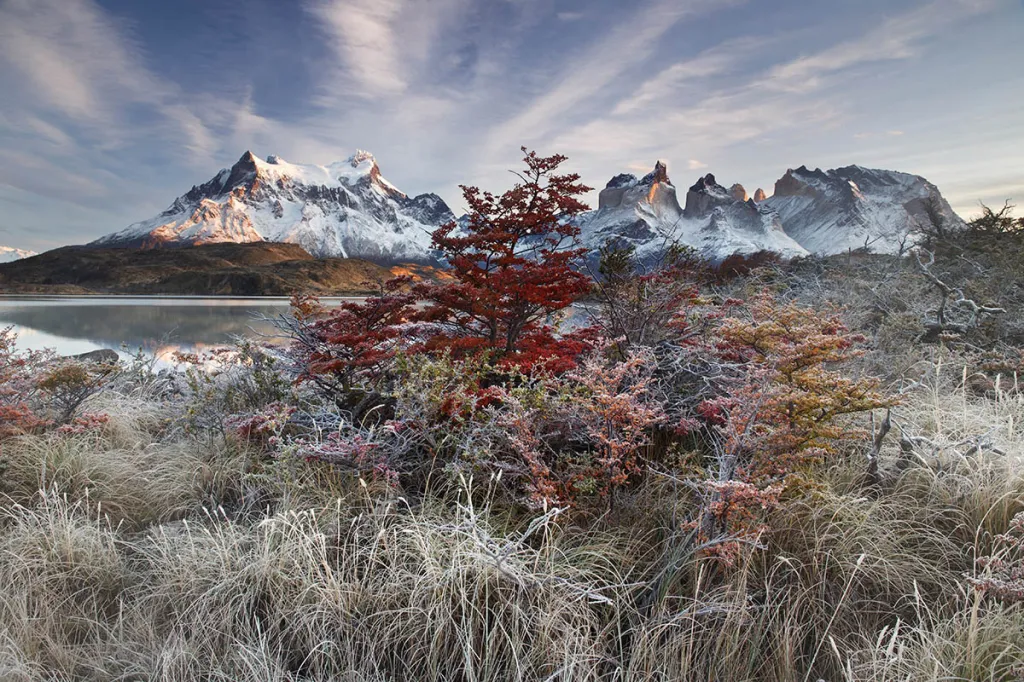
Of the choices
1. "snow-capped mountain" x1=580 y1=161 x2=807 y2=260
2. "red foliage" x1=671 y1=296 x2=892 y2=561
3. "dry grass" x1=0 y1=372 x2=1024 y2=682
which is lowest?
"dry grass" x1=0 y1=372 x2=1024 y2=682

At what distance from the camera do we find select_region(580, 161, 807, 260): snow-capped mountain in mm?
97688

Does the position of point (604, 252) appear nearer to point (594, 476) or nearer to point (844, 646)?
point (594, 476)

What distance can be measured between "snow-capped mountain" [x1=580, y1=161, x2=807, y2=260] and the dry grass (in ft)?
305

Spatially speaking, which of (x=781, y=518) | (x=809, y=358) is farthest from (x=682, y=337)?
(x=781, y=518)

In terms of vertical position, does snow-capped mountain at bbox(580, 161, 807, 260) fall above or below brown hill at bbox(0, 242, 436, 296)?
above

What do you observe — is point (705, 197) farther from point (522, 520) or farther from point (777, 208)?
point (522, 520)

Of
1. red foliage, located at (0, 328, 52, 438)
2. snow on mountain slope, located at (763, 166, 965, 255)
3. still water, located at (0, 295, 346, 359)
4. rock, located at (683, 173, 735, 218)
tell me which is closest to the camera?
red foliage, located at (0, 328, 52, 438)

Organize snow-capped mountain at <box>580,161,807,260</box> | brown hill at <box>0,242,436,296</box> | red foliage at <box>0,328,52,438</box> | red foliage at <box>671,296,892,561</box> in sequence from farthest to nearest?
snow-capped mountain at <box>580,161,807,260</box>, brown hill at <box>0,242,436,296</box>, red foliage at <box>0,328,52,438</box>, red foliage at <box>671,296,892,561</box>

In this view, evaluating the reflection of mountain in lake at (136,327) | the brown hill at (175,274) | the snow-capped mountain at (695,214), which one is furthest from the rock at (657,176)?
the reflection of mountain in lake at (136,327)

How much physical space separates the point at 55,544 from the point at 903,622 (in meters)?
4.65

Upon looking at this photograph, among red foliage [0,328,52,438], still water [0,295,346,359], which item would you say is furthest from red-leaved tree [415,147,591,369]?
still water [0,295,346,359]

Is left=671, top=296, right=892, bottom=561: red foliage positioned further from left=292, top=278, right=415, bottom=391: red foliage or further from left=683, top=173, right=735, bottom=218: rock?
left=683, top=173, right=735, bottom=218: rock

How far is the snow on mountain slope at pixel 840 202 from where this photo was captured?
9438 cm

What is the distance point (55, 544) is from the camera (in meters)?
3.00
